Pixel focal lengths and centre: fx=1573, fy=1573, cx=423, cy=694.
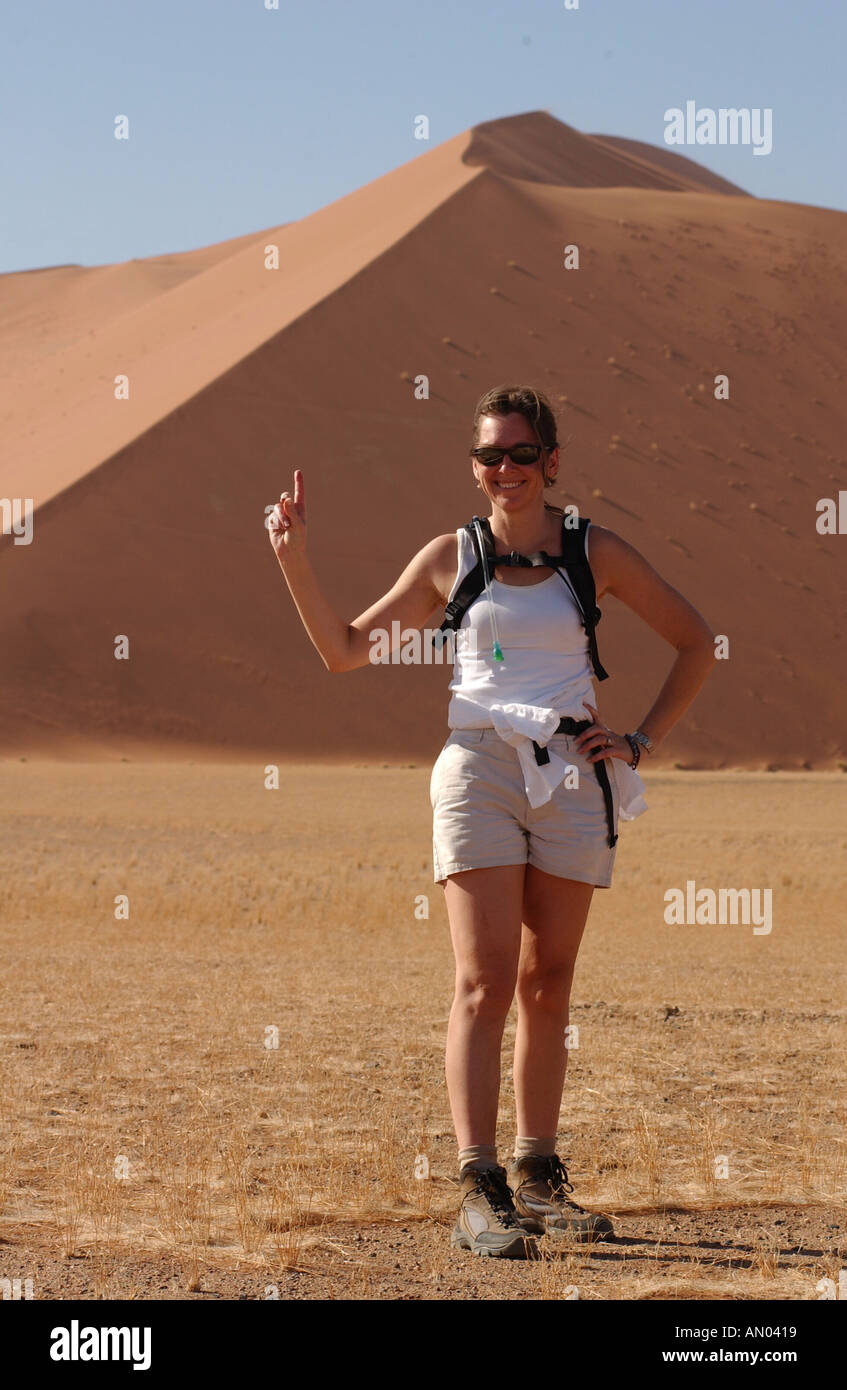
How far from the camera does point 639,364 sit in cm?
4575

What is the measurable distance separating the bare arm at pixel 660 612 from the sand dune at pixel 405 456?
2869cm

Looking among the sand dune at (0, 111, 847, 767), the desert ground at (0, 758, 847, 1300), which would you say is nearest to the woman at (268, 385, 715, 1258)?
the desert ground at (0, 758, 847, 1300)

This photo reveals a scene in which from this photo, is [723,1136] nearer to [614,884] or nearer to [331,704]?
[614,884]

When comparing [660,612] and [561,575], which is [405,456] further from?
[561,575]

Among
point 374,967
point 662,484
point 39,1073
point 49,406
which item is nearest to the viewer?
point 39,1073

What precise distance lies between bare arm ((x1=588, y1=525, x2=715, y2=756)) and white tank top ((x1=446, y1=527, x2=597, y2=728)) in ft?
0.60

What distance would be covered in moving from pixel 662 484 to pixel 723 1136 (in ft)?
124

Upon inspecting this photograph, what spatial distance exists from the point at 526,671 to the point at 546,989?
2.62 ft

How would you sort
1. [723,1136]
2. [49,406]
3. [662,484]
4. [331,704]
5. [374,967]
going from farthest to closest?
[49,406]
[662,484]
[331,704]
[374,967]
[723,1136]

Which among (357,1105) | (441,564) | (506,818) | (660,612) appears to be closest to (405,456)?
(357,1105)

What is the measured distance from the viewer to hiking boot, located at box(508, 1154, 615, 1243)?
3.79m

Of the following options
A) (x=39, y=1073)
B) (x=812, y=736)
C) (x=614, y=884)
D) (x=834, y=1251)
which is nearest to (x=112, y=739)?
(x=812, y=736)

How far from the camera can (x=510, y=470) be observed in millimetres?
3975

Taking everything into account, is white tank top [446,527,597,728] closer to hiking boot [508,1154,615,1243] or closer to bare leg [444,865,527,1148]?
bare leg [444,865,527,1148]
